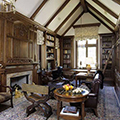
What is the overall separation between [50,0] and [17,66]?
301 cm

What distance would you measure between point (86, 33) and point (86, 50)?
3.60 ft

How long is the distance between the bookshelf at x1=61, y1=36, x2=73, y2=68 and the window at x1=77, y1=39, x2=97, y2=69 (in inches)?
21.3

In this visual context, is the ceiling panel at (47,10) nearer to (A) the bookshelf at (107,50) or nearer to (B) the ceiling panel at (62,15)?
(B) the ceiling panel at (62,15)

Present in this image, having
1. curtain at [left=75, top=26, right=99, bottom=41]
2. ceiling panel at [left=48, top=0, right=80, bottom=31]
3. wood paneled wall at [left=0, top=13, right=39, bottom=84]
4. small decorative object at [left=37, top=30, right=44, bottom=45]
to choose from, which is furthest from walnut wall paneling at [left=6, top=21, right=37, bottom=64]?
curtain at [left=75, top=26, right=99, bottom=41]

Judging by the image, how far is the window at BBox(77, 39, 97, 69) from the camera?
7.64 metres

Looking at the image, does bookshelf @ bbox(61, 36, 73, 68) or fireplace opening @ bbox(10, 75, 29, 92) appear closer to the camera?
fireplace opening @ bbox(10, 75, 29, 92)

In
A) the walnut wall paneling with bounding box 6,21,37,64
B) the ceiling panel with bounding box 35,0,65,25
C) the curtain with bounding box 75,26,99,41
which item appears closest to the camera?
the walnut wall paneling with bounding box 6,21,37,64

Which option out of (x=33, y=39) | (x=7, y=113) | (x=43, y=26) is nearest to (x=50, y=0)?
(x=43, y=26)

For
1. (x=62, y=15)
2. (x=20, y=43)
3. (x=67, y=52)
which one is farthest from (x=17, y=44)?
(x=67, y=52)

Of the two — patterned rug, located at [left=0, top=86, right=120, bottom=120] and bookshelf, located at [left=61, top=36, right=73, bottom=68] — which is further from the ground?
bookshelf, located at [left=61, top=36, right=73, bottom=68]

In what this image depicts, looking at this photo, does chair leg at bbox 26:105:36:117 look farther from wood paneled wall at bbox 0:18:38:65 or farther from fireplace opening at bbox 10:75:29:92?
fireplace opening at bbox 10:75:29:92

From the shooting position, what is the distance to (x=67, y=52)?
816 cm

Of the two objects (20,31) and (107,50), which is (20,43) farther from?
(107,50)

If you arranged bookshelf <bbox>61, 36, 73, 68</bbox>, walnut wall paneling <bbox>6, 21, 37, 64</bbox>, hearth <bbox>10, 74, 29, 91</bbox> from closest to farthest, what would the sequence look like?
walnut wall paneling <bbox>6, 21, 37, 64</bbox> → hearth <bbox>10, 74, 29, 91</bbox> → bookshelf <bbox>61, 36, 73, 68</bbox>
